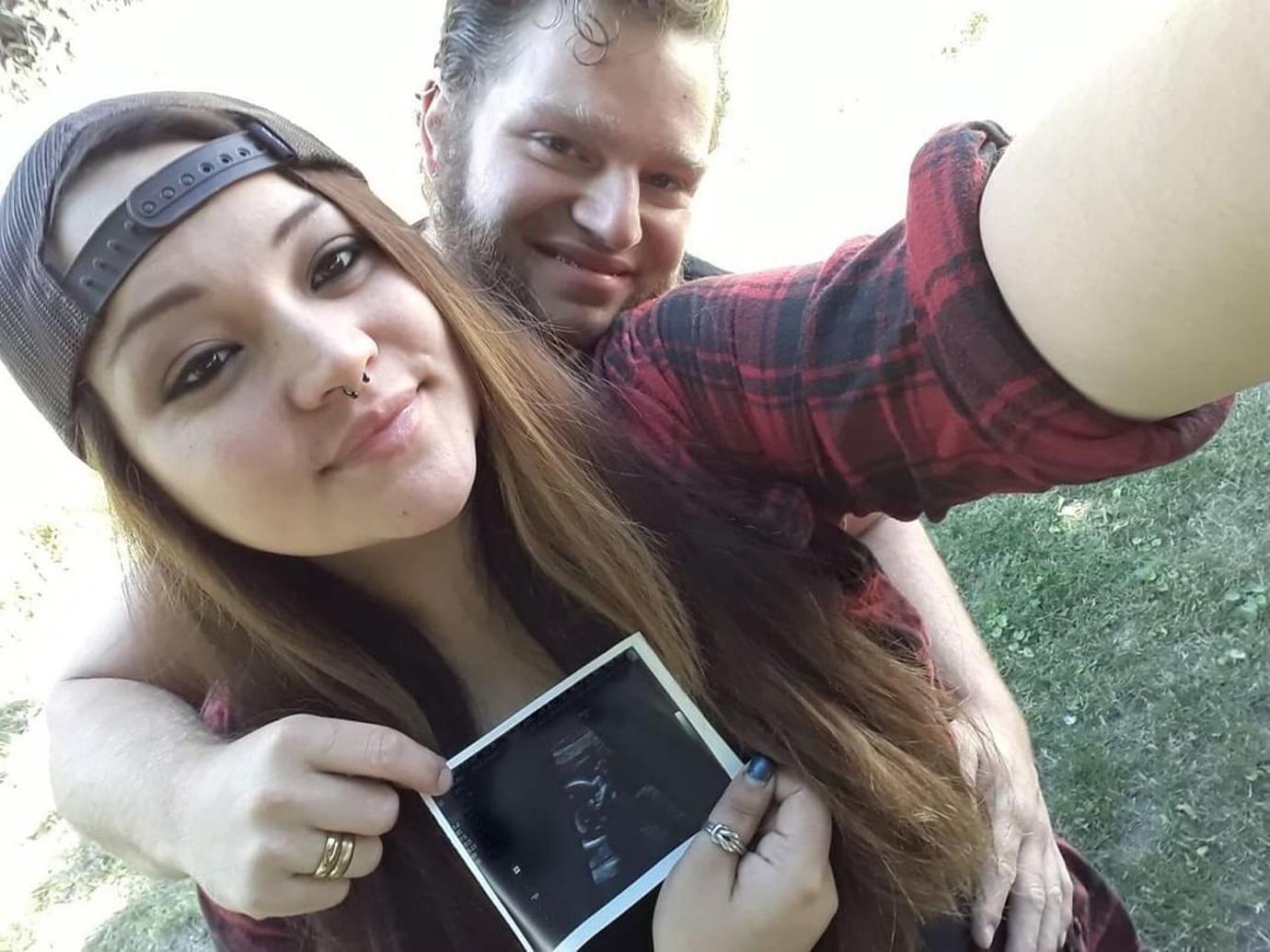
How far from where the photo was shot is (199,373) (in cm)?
89

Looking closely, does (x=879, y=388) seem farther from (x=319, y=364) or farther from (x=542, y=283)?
(x=542, y=283)

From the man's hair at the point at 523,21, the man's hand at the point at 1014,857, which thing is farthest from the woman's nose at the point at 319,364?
the man's hand at the point at 1014,857

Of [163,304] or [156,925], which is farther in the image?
[156,925]

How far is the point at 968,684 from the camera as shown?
4.23 ft

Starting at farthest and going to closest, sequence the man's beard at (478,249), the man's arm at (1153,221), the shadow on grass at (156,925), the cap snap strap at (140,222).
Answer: the shadow on grass at (156,925) < the man's beard at (478,249) < the cap snap strap at (140,222) < the man's arm at (1153,221)

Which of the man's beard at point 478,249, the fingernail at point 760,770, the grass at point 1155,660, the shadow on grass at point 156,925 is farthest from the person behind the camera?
the shadow on grass at point 156,925

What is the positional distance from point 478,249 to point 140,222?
2.12 ft

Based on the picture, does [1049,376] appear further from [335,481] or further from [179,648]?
[179,648]

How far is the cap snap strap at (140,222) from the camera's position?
84cm

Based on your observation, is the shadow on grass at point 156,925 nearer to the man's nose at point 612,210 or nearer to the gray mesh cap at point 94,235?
the gray mesh cap at point 94,235

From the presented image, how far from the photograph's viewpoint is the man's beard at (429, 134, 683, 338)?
1320mm

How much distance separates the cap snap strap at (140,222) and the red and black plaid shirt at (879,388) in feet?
1.57

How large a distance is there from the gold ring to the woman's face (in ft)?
0.93

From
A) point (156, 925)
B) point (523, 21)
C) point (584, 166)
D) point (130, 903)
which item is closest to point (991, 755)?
point (584, 166)
